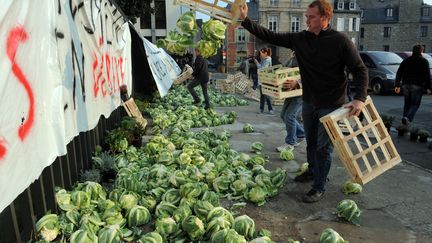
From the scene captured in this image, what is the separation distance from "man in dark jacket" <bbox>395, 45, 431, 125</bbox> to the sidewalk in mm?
3152

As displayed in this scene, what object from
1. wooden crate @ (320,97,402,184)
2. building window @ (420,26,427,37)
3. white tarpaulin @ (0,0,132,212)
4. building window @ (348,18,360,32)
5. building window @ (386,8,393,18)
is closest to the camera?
white tarpaulin @ (0,0,132,212)

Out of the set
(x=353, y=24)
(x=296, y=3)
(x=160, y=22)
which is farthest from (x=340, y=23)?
(x=160, y=22)

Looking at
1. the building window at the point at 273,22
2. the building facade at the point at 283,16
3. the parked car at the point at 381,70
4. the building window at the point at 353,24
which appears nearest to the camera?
the parked car at the point at 381,70

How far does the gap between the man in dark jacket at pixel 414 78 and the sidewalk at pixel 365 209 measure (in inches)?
124

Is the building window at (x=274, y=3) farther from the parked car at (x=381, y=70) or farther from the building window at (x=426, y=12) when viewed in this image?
the parked car at (x=381, y=70)

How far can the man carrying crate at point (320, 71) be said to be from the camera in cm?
397

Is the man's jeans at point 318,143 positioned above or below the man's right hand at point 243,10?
below

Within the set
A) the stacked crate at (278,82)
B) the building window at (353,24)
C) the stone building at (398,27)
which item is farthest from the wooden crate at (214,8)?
the stone building at (398,27)

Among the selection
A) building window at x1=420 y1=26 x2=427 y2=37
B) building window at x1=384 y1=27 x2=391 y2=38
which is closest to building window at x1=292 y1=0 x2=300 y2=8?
building window at x1=384 y1=27 x2=391 y2=38

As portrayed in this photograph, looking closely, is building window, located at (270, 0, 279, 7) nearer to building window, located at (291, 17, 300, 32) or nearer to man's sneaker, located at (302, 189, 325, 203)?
building window, located at (291, 17, 300, 32)

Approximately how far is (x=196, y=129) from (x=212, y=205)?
5110 mm

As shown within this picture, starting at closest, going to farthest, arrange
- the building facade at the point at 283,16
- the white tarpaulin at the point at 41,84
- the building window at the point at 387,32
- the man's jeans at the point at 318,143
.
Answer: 1. the white tarpaulin at the point at 41,84
2. the man's jeans at the point at 318,143
3. the building facade at the point at 283,16
4. the building window at the point at 387,32

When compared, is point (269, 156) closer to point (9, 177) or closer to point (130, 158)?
point (130, 158)

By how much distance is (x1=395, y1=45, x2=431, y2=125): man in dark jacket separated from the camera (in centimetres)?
834
